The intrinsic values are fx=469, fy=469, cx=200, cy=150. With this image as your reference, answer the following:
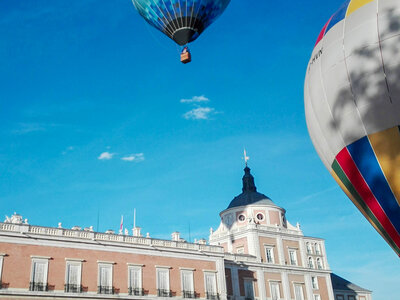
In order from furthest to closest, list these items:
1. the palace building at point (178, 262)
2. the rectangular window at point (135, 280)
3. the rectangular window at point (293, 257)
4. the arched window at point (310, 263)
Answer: the arched window at point (310, 263)
the rectangular window at point (293, 257)
the rectangular window at point (135, 280)
the palace building at point (178, 262)

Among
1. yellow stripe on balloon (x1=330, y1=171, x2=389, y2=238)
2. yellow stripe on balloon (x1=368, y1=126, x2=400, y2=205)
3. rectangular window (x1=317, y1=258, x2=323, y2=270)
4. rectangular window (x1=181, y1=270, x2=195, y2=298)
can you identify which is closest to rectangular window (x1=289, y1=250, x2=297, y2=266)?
rectangular window (x1=317, y1=258, x2=323, y2=270)

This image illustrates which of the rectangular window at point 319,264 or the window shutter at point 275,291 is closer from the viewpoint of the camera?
the window shutter at point 275,291

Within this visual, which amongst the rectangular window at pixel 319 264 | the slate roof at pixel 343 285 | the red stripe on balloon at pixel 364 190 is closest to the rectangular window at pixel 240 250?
the rectangular window at pixel 319 264

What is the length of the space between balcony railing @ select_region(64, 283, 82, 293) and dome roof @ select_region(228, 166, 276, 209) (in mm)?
23260

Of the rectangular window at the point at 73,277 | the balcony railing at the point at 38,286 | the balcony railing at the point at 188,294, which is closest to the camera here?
the balcony railing at the point at 38,286

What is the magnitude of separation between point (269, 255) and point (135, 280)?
16.8m

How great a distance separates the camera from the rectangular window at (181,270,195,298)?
3505 centimetres

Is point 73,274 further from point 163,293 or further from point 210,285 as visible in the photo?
point 210,285

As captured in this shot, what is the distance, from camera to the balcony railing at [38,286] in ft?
93.5

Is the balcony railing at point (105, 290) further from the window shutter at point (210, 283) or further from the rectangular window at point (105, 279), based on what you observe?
the window shutter at point (210, 283)

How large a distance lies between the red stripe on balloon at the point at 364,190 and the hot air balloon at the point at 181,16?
455 inches

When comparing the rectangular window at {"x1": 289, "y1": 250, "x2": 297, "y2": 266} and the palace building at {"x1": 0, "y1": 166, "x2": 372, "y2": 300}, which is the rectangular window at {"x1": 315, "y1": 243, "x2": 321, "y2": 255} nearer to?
the palace building at {"x1": 0, "y1": 166, "x2": 372, "y2": 300}

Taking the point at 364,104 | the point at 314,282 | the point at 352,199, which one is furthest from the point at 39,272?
the point at 314,282

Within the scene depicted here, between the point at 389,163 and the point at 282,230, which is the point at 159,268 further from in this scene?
the point at 389,163
